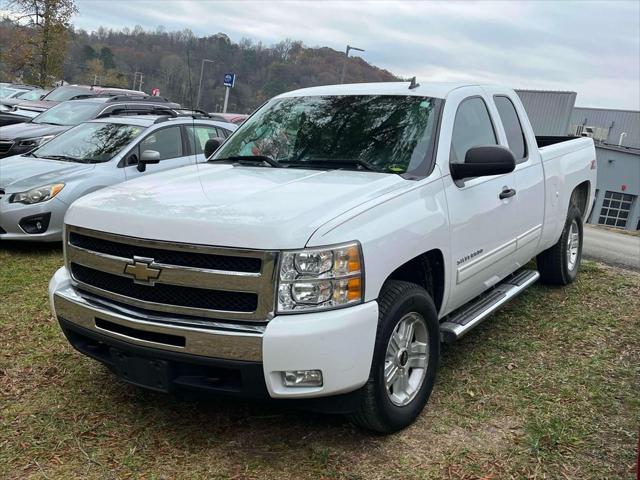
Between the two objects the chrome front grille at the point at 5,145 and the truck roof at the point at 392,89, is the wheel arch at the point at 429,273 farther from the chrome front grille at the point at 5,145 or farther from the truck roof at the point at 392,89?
the chrome front grille at the point at 5,145

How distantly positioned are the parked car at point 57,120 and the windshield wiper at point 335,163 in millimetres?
6983

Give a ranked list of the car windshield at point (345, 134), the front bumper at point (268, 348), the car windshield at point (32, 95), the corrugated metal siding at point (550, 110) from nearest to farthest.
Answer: the front bumper at point (268, 348), the car windshield at point (345, 134), the car windshield at point (32, 95), the corrugated metal siding at point (550, 110)

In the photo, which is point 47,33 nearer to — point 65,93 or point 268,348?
point 65,93

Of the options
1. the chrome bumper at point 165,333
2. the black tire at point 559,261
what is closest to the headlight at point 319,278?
the chrome bumper at point 165,333

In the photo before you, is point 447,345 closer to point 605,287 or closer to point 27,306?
point 605,287

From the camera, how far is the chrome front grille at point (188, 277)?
284cm

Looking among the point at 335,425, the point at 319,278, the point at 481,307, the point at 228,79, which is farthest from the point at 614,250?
the point at 319,278

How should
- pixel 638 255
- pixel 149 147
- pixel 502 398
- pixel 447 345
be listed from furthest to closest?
1. pixel 638 255
2. pixel 149 147
3. pixel 447 345
4. pixel 502 398

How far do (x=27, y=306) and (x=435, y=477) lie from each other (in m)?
3.70

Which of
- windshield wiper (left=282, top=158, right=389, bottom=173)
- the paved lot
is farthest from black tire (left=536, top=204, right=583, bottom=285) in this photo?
windshield wiper (left=282, top=158, right=389, bottom=173)

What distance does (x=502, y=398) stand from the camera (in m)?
3.87

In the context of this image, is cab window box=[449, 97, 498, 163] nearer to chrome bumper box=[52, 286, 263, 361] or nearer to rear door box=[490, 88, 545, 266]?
rear door box=[490, 88, 545, 266]

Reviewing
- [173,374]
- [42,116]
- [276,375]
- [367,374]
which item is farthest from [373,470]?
[42,116]

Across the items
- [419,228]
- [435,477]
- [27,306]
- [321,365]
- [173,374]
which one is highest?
[419,228]
